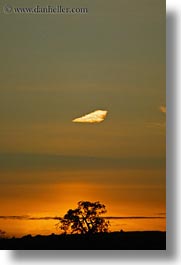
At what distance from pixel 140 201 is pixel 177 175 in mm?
179

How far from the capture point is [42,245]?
2033 mm

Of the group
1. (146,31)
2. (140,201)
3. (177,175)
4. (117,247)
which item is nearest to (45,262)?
(117,247)

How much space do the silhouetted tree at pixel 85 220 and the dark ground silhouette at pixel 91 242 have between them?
1.0 inches

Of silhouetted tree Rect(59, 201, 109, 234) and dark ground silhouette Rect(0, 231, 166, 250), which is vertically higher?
silhouetted tree Rect(59, 201, 109, 234)

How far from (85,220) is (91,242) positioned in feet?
0.28

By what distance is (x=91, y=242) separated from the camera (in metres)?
2.04

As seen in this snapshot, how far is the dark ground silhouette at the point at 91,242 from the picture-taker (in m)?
2.03

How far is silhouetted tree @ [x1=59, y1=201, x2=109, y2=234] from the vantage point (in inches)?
80.7

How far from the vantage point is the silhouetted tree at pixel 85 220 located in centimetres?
205

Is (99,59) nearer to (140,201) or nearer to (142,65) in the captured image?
(142,65)

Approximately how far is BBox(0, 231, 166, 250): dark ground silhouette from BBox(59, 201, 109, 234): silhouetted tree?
3 centimetres

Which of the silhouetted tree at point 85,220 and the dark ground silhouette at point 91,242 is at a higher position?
the silhouetted tree at point 85,220

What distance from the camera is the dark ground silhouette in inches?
79.9

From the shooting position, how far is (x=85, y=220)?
6.77 ft
